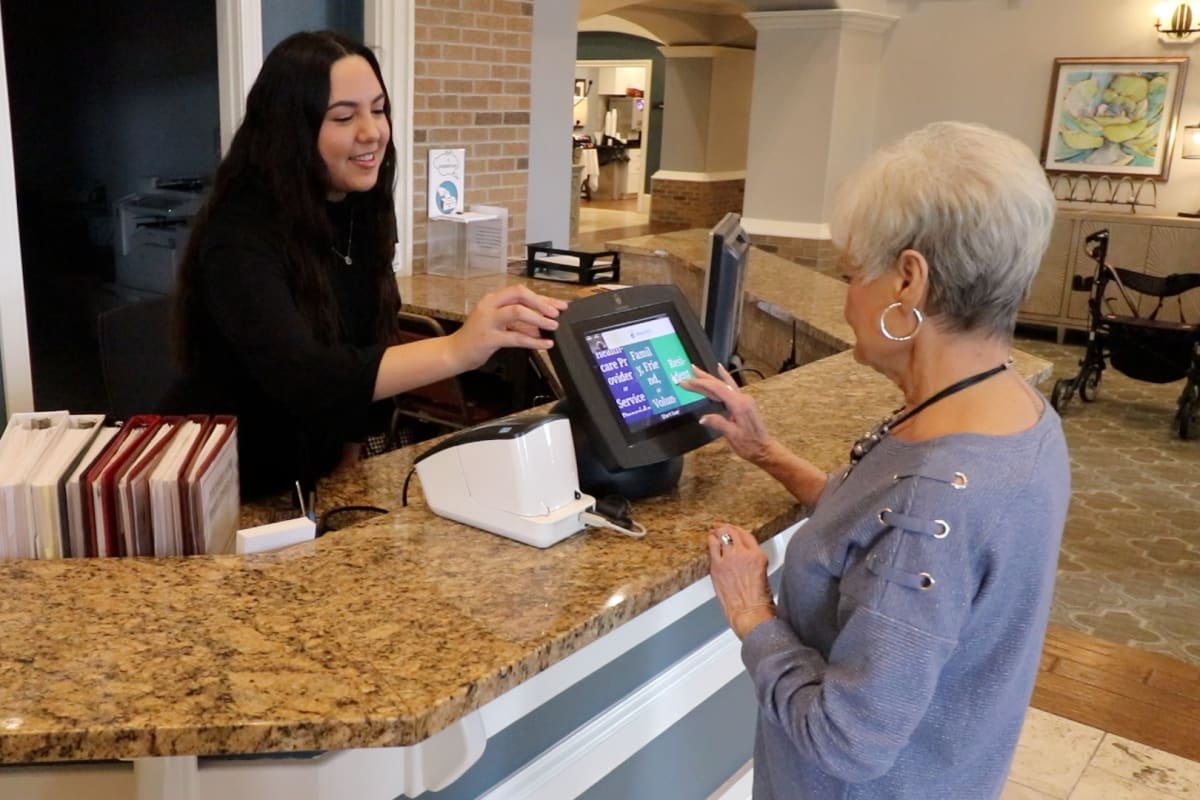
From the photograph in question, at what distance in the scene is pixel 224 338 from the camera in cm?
156

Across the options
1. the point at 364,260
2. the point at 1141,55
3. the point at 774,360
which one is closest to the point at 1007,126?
the point at 1141,55

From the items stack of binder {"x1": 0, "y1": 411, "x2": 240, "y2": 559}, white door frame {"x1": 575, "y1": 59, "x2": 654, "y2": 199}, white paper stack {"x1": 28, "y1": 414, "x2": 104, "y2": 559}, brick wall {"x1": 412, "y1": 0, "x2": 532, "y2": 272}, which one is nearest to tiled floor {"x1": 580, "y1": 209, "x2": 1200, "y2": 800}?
stack of binder {"x1": 0, "y1": 411, "x2": 240, "y2": 559}

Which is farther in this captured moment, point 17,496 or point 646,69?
point 646,69

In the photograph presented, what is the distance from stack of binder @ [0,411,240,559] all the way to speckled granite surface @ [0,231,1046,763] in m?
0.03

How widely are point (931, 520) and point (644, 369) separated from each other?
19.4 inches

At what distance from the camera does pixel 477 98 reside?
13.3 feet

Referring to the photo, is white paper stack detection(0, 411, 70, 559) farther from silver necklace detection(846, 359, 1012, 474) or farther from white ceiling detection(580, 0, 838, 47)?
white ceiling detection(580, 0, 838, 47)

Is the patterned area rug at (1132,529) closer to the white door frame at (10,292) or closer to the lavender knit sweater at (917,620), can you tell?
the lavender knit sweater at (917,620)

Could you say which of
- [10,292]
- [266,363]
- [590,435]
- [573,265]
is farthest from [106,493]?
[573,265]

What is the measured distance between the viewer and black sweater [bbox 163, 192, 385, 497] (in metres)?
1.46

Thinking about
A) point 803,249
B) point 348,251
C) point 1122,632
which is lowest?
point 1122,632

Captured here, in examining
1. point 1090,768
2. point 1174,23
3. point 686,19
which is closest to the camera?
point 1090,768

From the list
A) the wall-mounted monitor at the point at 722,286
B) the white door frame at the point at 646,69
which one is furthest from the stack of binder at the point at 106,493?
the white door frame at the point at 646,69

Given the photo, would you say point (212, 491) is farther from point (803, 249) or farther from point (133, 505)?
point (803, 249)
